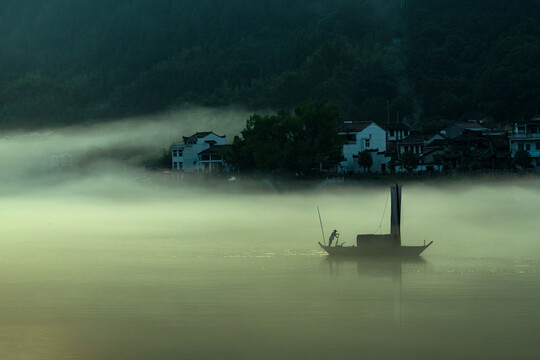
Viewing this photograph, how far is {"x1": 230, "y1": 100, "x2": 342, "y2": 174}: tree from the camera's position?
10744 centimetres

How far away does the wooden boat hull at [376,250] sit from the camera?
44531mm

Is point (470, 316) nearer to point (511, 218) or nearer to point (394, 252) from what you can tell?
point (394, 252)

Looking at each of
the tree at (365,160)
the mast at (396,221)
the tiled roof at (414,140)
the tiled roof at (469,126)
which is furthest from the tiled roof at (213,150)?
the mast at (396,221)

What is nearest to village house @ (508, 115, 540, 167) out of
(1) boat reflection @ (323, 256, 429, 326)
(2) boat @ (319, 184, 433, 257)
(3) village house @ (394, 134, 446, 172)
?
(3) village house @ (394, 134, 446, 172)

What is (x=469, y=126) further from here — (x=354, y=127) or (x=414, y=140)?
(x=354, y=127)

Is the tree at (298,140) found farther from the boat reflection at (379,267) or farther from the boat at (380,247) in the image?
the boat reflection at (379,267)

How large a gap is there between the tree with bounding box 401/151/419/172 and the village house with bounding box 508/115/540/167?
9810 millimetres

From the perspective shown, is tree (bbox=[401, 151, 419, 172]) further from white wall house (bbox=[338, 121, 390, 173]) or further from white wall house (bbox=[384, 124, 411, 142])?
white wall house (bbox=[384, 124, 411, 142])

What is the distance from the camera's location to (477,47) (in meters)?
186

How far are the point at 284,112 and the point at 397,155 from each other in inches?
547

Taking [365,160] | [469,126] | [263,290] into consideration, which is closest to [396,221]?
[263,290]

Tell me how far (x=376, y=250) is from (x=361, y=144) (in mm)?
76683

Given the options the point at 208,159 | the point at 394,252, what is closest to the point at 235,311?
the point at 394,252

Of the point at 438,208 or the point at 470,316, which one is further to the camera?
the point at 438,208
